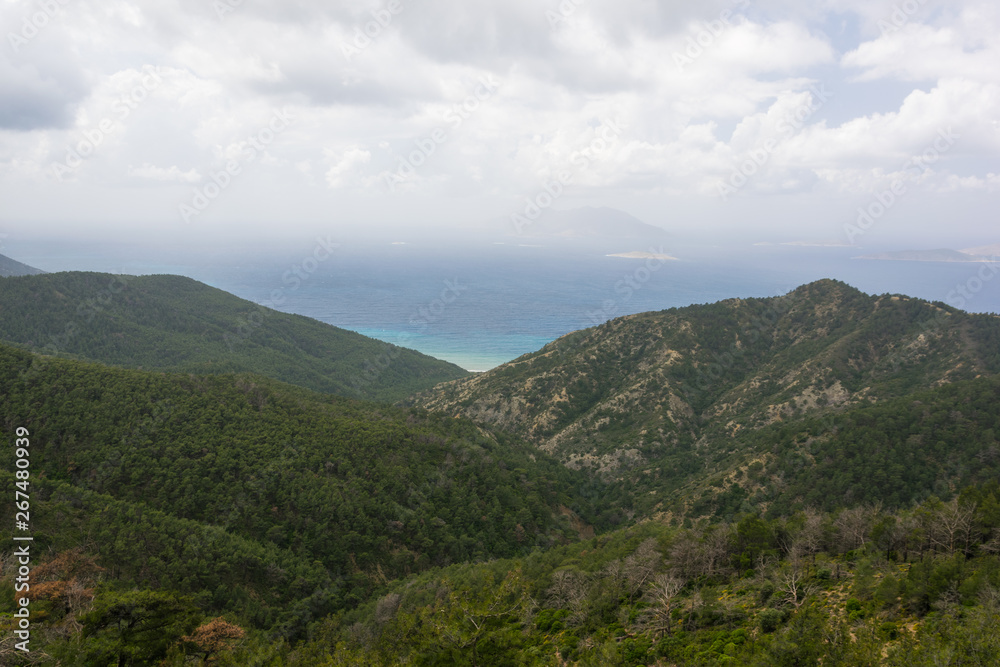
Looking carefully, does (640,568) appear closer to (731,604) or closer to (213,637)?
(731,604)

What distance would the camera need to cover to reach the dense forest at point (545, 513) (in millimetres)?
22422

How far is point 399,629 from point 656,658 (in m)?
15.5

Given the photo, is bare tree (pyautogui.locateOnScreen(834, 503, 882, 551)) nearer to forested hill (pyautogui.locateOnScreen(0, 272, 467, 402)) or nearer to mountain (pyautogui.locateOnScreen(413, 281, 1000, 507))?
mountain (pyautogui.locateOnScreen(413, 281, 1000, 507))

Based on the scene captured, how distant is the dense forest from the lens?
22422 millimetres

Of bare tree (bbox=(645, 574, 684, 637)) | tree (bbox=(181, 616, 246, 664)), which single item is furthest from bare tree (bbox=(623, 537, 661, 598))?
tree (bbox=(181, 616, 246, 664))

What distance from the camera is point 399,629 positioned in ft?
91.4

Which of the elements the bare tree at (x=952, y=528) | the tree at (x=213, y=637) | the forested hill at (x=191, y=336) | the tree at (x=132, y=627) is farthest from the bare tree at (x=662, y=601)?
the forested hill at (x=191, y=336)

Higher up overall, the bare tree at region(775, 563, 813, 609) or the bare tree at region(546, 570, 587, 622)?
the bare tree at region(775, 563, 813, 609)

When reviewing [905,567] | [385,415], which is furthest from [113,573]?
[905,567]

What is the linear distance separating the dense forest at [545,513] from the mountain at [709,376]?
575mm

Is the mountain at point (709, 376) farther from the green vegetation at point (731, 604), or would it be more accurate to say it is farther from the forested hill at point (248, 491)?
the green vegetation at point (731, 604)

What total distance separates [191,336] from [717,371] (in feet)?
443

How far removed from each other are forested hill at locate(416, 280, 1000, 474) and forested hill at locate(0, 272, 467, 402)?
1449 inches

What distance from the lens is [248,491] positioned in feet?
138
